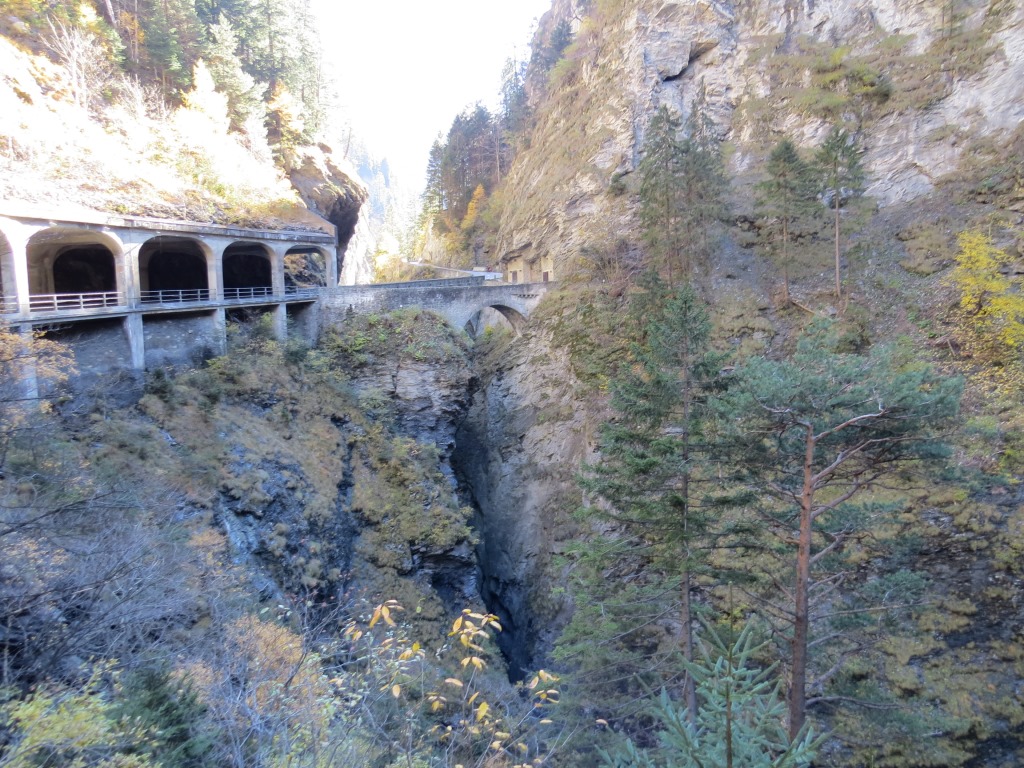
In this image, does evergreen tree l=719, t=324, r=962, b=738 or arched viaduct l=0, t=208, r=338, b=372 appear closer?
evergreen tree l=719, t=324, r=962, b=738

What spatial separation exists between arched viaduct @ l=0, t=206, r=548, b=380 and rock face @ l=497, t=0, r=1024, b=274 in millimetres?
8485

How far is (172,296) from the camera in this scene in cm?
2239

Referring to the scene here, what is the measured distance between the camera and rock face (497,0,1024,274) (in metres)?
20.2

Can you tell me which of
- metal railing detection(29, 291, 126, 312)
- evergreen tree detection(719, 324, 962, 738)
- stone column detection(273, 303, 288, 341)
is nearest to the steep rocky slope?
metal railing detection(29, 291, 126, 312)

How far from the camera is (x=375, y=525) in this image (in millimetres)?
17594

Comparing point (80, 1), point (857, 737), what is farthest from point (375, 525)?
point (80, 1)

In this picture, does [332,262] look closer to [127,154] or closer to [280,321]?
[280,321]

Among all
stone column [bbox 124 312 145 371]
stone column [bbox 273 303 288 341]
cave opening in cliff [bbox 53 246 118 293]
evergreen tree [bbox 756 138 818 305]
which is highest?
evergreen tree [bbox 756 138 818 305]

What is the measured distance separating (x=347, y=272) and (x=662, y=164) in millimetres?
32399

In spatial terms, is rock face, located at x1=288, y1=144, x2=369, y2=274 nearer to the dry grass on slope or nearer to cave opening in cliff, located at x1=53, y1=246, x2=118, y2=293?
the dry grass on slope

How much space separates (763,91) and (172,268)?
3164cm

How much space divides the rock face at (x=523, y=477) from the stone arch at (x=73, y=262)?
53.3ft

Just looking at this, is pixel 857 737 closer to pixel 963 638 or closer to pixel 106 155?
pixel 963 638

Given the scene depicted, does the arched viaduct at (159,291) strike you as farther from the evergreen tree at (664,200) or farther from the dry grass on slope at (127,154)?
the evergreen tree at (664,200)
